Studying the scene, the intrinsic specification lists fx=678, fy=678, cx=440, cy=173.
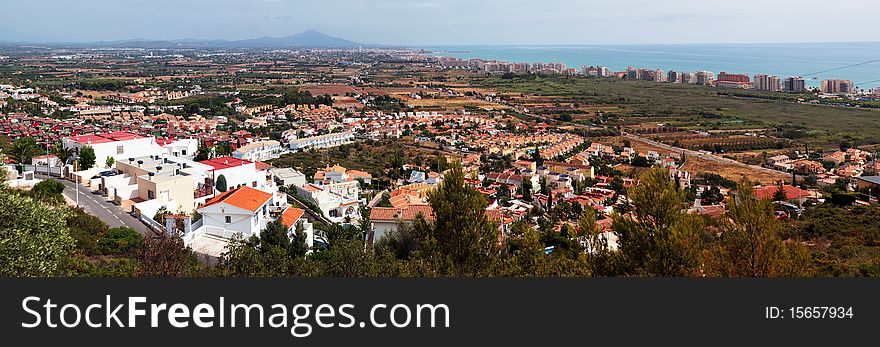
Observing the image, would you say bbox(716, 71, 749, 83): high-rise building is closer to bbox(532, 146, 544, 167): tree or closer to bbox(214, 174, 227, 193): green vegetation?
bbox(532, 146, 544, 167): tree

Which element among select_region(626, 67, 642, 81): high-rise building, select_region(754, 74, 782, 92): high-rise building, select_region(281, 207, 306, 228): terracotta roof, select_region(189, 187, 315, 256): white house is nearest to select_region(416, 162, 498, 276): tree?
select_region(189, 187, 315, 256): white house

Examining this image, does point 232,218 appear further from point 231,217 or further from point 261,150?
point 261,150

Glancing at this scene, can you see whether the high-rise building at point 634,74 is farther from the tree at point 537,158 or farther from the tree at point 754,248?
the tree at point 754,248

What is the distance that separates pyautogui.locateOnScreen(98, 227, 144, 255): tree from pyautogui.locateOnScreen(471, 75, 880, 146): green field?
3636cm

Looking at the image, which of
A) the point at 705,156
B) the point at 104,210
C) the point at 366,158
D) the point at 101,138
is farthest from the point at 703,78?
the point at 104,210

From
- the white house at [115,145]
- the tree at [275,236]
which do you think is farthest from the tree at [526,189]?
the white house at [115,145]

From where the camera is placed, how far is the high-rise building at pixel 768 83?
67000mm

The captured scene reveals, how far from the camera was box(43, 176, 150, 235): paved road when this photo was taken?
12914 millimetres

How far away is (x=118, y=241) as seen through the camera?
10.8 metres

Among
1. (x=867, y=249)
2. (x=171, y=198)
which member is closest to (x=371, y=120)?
(x=171, y=198)

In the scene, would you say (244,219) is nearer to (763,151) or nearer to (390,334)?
(390,334)

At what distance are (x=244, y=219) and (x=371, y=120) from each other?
32.1m

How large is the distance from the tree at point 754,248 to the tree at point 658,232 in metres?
0.24

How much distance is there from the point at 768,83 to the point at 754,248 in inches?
2753
